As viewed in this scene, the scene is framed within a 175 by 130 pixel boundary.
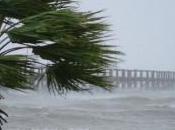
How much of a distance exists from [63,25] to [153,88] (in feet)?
222

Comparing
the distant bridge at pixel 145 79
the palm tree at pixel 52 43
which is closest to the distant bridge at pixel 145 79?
the distant bridge at pixel 145 79

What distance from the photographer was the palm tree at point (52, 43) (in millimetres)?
3611

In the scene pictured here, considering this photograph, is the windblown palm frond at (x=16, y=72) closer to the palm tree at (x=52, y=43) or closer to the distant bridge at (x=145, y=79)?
the palm tree at (x=52, y=43)

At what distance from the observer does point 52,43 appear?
12.4 feet

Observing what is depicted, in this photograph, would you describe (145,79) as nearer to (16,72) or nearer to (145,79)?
(145,79)

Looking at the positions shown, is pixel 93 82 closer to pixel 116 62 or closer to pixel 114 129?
pixel 116 62

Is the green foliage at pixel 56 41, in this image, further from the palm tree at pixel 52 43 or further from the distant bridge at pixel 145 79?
the distant bridge at pixel 145 79

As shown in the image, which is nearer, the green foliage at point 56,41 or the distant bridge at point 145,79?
the green foliage at point 56,41

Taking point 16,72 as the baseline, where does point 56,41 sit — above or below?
above

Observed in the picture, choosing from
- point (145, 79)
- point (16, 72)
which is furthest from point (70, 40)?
point (145, 79)

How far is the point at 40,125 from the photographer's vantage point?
1942 cm

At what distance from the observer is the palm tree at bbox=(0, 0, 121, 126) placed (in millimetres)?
3611

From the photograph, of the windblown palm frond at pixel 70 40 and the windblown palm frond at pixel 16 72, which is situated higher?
the windblown palm frond at pixel 70 40

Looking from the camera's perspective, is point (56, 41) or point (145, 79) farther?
point (145, 79)
